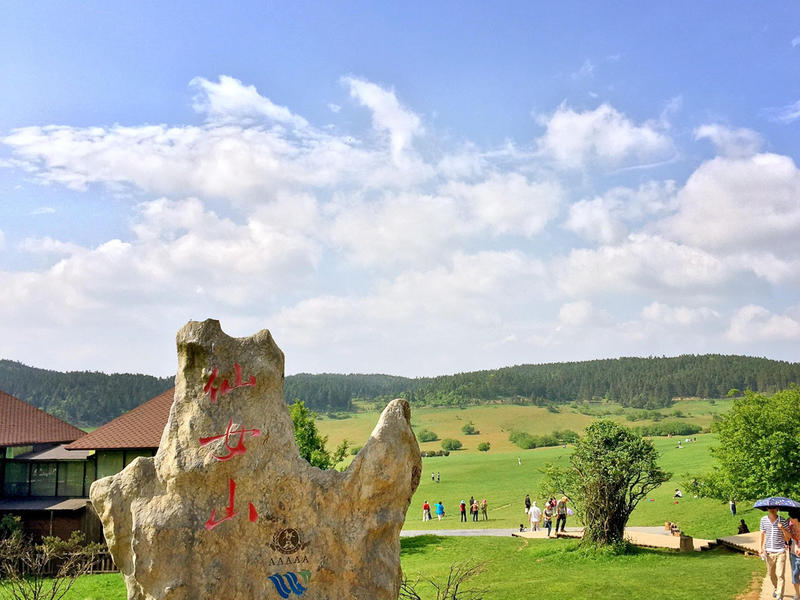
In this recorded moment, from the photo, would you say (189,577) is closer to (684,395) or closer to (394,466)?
(394,466)

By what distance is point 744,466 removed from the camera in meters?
32.4

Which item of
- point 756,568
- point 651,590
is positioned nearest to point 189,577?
point 651,590

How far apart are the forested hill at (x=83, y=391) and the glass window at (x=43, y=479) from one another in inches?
3578

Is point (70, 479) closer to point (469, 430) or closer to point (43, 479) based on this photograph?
point (43, 479)

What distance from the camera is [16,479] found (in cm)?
3316

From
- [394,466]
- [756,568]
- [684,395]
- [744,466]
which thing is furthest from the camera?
[684,395]

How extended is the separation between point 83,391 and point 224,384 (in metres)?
136

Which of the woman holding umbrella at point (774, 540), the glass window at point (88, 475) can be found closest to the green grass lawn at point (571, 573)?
the woman holding umbrella at point (774, 540)

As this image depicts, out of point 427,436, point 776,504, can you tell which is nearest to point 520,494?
point 776,504

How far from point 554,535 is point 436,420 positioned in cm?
12285

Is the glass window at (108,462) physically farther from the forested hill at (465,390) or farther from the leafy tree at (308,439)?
the forested hill at (465,390)

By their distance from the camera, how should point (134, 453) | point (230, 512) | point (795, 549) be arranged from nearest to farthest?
1. point (230, 512)
2. point (795, 549)
3. point (134, 453)

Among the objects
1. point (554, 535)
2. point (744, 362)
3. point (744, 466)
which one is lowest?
point (554, 535)

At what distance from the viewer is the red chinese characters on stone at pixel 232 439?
1117 centimetres
